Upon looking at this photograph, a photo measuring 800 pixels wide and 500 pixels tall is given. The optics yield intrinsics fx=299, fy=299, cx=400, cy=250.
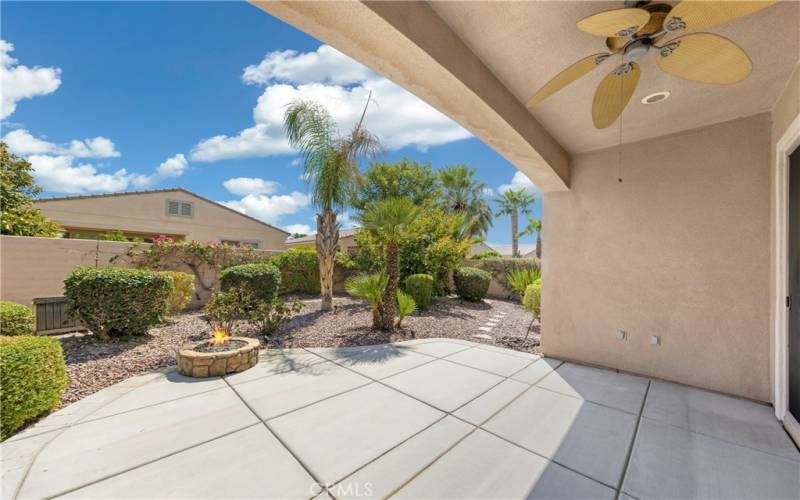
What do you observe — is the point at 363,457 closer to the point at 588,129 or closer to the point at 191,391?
the point at 191,391

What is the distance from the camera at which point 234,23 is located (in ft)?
14.8

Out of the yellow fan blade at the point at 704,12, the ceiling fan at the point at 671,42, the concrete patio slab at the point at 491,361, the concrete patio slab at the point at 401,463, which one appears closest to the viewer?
the yellow fan blade at the point at 704,12

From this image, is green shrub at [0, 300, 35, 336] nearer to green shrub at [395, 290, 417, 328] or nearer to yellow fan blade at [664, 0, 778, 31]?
green shrub at [395, 290, 417, 328]

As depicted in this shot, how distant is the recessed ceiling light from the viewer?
2.93 metres

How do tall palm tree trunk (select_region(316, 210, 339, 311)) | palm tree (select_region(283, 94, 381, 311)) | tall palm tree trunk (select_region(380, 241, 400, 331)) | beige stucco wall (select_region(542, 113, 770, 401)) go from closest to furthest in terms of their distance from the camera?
1. beige stucco wall (select_region(542, 113, 770, 401))
2. tall palm tree trunk (select_region(380, 241, 400, 331))
3. palm tree (select_region(283, 94, 381, 311))
4. tall palm tree trunk (select_region(316, 210, 339, 311))

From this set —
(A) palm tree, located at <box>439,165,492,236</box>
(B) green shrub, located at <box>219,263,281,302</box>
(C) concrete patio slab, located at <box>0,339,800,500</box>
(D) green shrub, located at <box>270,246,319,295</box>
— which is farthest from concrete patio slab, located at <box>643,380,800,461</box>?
(A) palm tree, located at <box>439,165,492,236</box>

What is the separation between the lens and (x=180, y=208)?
15.5 metres

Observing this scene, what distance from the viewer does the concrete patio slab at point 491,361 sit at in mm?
3984

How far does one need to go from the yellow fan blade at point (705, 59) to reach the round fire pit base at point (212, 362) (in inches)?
194

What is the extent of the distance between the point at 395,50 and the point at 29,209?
10.0 metres

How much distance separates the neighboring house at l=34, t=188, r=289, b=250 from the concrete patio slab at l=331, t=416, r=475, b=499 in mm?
15634

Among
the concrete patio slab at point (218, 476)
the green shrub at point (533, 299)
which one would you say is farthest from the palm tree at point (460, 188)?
the concrete patio slab at point (218, 476)

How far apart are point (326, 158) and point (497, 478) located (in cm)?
716

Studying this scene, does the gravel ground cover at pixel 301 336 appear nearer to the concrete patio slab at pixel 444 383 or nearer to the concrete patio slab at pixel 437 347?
the concrete patio slab at pixel 437 347
